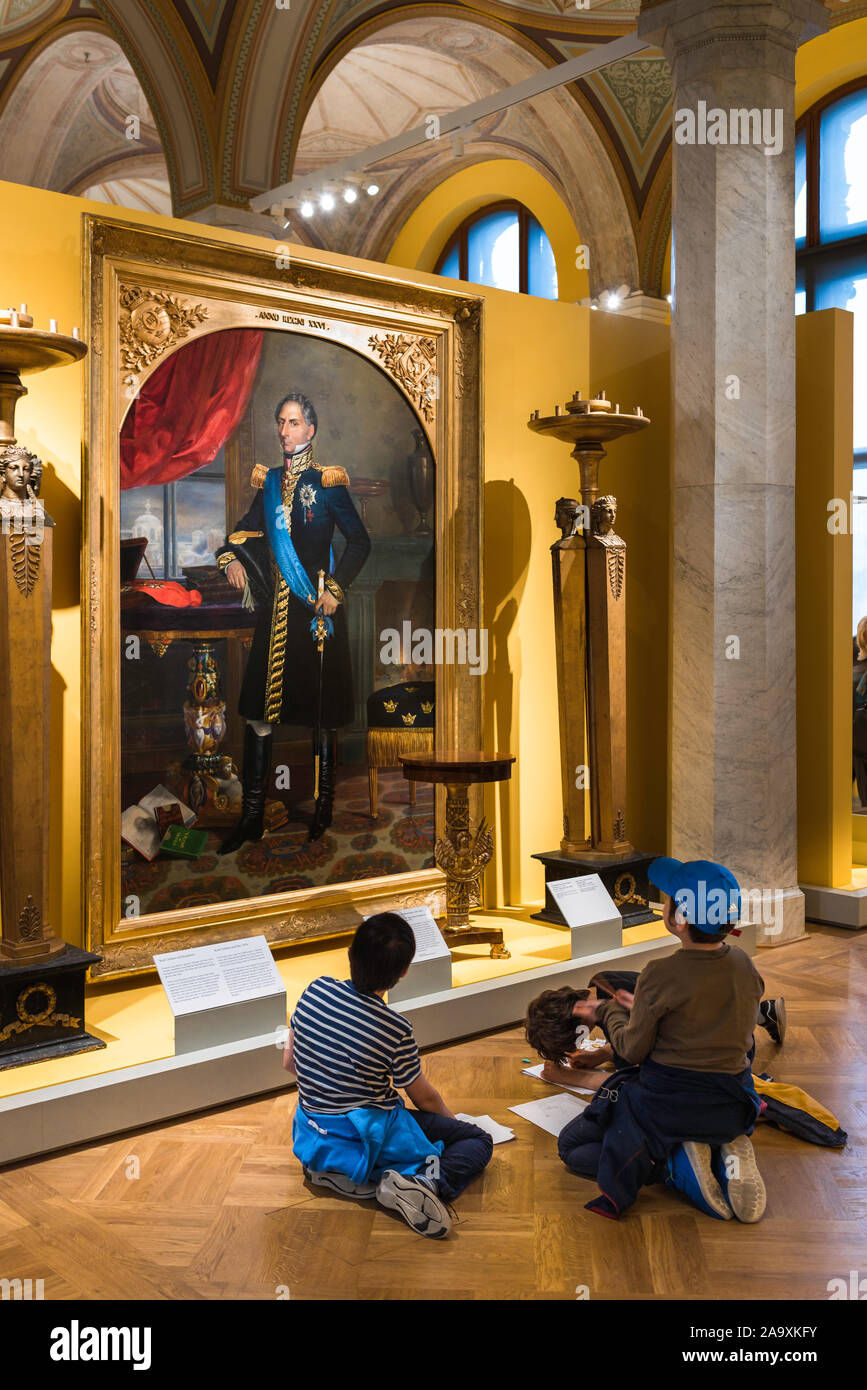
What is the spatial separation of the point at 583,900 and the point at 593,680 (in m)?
1.44

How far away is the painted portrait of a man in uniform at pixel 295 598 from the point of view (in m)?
6.39

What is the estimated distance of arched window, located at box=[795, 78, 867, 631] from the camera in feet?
36.4

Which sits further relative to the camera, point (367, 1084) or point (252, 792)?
point (252, 792)

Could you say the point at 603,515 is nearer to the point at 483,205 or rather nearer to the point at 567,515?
the point at 567,515

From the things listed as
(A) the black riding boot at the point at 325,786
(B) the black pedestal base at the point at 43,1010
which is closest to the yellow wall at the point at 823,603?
(A) the black riding boot at the point at 325,786

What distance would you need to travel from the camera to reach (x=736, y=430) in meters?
7.39

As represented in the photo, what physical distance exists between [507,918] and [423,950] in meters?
1.87

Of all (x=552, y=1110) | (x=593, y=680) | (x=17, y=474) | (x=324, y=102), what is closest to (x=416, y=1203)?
(x=552, y=1110)

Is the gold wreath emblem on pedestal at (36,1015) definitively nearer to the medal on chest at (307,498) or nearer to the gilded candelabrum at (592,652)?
the medal on chest at (307,498)

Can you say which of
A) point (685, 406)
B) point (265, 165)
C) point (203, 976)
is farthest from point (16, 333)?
point (265, 165)

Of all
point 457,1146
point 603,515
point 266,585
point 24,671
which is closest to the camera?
point 457,1146

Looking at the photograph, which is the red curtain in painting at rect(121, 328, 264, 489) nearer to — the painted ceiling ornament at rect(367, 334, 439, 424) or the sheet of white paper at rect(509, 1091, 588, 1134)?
the painted ceiling ornament at rect(367, 334, 439, 424)

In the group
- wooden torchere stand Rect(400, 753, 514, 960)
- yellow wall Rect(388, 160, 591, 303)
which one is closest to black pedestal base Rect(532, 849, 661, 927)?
wooden torchere stand Rect(400, 753, 514, 960)

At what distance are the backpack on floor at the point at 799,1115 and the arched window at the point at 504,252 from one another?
11.2 m
